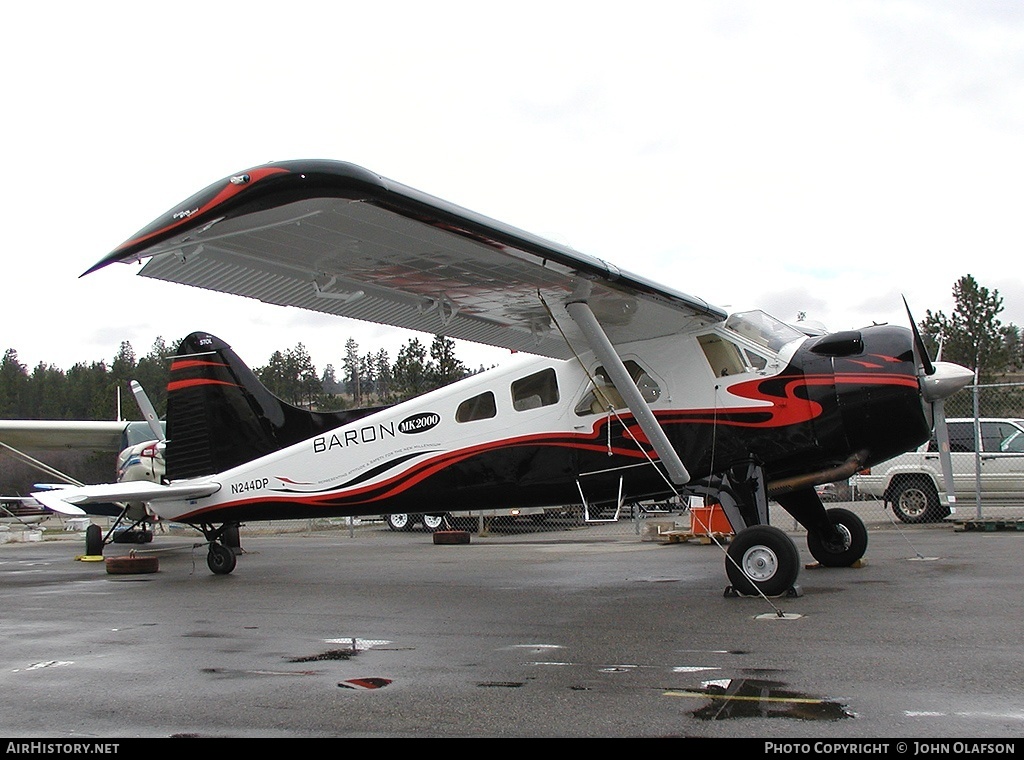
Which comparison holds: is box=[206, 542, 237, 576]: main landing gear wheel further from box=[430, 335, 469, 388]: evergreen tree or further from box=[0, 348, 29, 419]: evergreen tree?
box=[0, 348, 29, 419]: evergreen tree

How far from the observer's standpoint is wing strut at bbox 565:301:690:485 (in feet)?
25.2

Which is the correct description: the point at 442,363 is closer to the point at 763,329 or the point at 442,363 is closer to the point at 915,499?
the point at 915,499

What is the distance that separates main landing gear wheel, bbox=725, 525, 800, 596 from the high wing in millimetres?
2337

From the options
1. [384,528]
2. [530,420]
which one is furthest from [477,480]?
[384,528]

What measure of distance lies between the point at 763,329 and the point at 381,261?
13.8ft

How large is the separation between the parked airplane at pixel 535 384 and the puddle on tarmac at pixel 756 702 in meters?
3.36

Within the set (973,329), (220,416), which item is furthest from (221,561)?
(973,329)

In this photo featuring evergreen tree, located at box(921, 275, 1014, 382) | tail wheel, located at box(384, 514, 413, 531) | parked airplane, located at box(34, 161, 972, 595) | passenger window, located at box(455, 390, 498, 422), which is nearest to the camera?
parked airplane, located at box(34, 161, 972, 595)

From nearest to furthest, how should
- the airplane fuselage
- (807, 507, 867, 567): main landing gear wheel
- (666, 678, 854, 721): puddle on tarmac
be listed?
(666, 678, 854, 721): puddle on tarmac → the airplane fuselage → (807, 507, 867, 567): main landing gear wheel

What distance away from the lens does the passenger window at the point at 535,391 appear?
31.7 feet

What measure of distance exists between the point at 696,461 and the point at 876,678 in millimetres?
4151

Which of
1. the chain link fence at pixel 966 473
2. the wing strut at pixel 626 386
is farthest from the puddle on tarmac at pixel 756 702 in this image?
the chain link fence at pixel 966 473

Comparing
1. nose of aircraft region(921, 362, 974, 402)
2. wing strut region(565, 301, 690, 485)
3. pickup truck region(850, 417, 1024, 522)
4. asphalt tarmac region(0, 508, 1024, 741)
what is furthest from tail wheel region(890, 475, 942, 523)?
wing strut region(565, 301, 690, 485)
